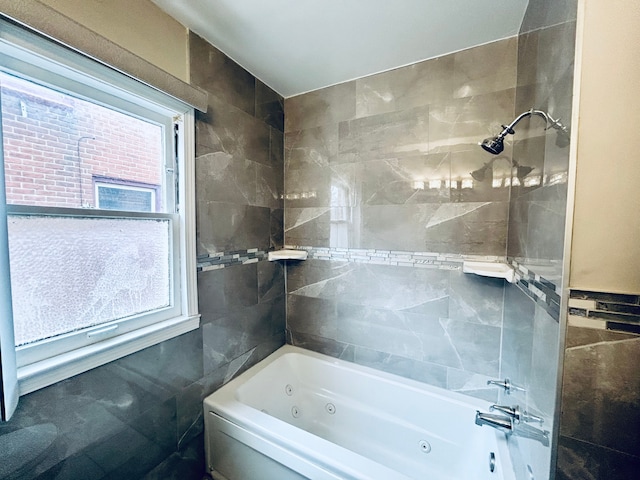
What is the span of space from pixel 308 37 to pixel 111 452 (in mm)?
2290

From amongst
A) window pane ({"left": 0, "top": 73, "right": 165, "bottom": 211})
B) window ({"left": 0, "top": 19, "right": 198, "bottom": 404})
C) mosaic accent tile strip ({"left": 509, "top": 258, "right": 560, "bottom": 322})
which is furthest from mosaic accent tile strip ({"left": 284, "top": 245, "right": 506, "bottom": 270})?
window pane ({"left": 0, "top": 73, "right": 165, "bottom": 211})

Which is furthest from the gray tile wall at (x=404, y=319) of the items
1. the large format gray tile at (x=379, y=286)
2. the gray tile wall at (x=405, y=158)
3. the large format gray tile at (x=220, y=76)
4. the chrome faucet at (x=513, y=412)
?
the large format gray tile at (x=220, y=76)

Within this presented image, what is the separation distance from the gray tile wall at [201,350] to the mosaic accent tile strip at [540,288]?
1568mm

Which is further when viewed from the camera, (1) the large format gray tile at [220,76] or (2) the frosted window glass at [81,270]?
(1) the large format gray tile at [220,76]

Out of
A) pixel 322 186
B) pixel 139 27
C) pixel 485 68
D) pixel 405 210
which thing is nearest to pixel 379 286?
pixel 405 210

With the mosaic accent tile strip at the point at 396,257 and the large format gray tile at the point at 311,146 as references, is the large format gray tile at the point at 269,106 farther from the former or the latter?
the mosaic accent tile strip at the point at 396,257

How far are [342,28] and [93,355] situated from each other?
1979 mm

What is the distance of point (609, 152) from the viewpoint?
572mm

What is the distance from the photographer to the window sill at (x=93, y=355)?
0.86 m

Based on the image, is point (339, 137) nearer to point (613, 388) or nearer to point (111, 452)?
point (613, 388)

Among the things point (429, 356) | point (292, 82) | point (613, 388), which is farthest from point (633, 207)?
point (292, 82)

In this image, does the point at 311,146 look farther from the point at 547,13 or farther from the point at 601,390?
the point at 601,390

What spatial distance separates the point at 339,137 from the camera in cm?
185

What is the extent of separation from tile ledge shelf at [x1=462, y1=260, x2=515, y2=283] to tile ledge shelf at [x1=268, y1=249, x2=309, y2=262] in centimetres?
112
